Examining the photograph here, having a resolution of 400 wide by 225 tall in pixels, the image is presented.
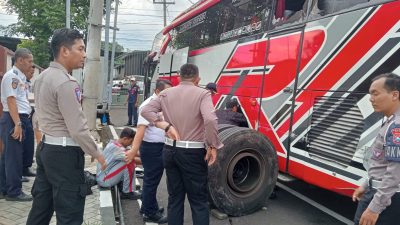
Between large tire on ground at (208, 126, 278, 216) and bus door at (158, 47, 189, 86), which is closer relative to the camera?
large tire on ground at (208, 126, 278, 216)

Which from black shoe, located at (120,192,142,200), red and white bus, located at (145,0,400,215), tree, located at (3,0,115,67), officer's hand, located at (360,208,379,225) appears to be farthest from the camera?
tree, located at (3,0,115,67)

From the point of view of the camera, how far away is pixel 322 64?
14.5 feet

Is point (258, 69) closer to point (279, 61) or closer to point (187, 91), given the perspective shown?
point (279, 61)

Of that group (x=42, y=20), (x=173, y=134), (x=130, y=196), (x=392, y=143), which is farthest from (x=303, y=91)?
(x=42, y=20)

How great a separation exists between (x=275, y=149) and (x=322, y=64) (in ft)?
4.22

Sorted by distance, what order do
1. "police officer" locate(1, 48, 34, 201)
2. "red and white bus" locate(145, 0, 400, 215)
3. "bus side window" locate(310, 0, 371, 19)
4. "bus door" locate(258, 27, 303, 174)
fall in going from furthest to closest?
"bus door" locate(258, 27, 303, 174) → "police officer" locate(1, 48, 34, 201) → "bus side window" locate(310, 0, 371, 19) → "red and white bus" locate(145, 0, 400, 215)

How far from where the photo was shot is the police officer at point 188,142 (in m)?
3.56

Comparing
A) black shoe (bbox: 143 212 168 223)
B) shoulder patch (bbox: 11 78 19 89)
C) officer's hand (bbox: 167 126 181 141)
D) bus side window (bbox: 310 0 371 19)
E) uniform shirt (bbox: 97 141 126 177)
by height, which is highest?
bus side window (bbox: 310 0 371 19)

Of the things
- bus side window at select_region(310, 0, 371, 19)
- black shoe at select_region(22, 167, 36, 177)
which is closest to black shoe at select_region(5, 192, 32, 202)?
black shoe at select_region(22, 167, 36, 177)

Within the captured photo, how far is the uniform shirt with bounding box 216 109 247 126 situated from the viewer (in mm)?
5668

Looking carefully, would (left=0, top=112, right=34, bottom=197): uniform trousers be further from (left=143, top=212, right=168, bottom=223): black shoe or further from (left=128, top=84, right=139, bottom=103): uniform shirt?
(left=128, top=84, right=139, bottom=103): uniform shirt

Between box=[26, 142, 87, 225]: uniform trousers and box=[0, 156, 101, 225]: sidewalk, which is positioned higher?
box=[26, 142, 87, 225]: uniform trousers

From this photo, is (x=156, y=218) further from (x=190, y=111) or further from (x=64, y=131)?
(x=64, y=131)

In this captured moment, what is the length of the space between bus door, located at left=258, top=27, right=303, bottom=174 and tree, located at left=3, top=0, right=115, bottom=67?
24.6 meters
